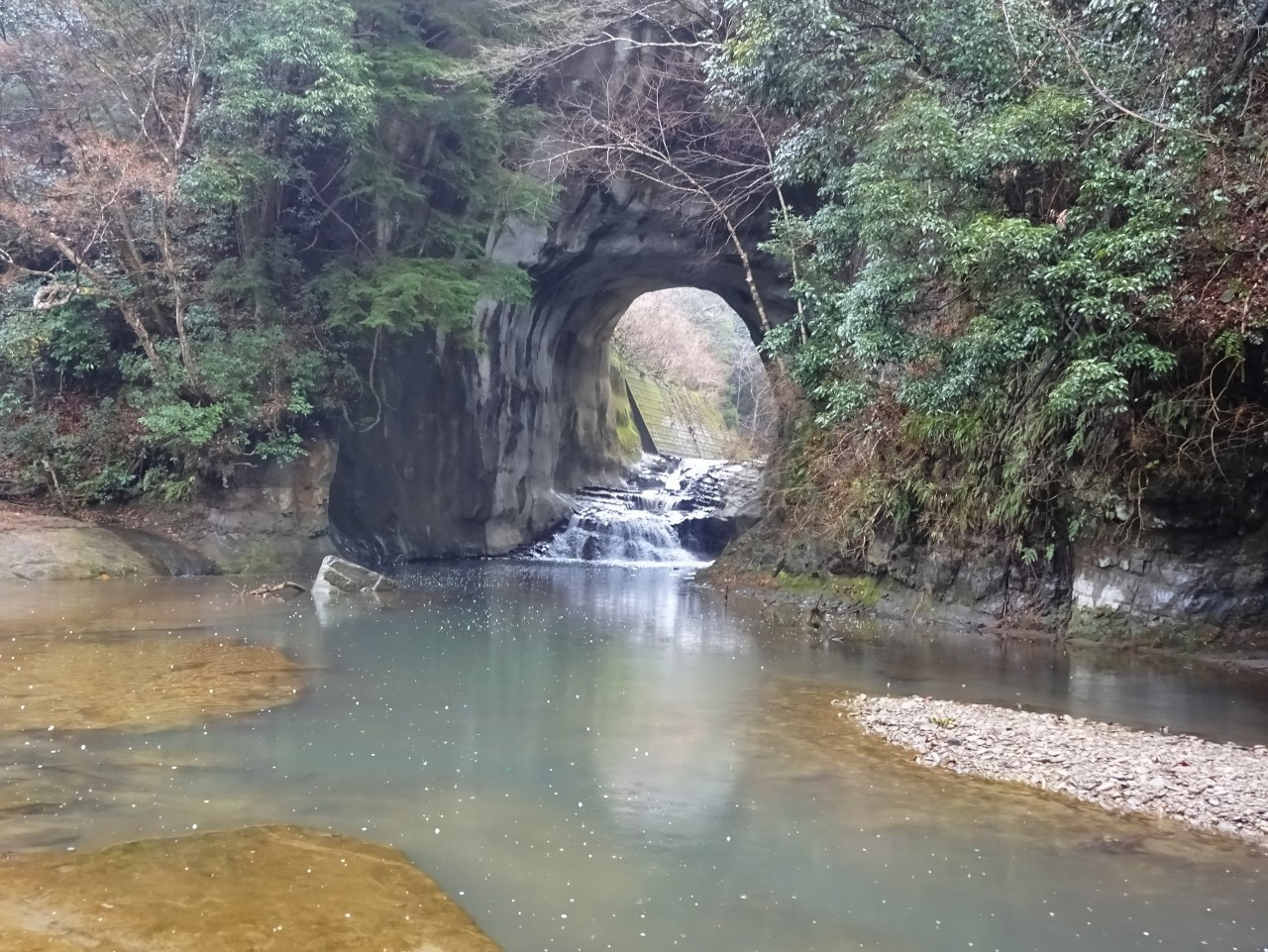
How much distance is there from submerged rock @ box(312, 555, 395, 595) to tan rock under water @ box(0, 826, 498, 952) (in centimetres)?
926

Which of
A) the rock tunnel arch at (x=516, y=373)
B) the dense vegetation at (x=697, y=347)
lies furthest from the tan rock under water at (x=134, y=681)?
the dense vegetation at (x=697, y=347)

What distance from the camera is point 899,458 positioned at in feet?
42.8

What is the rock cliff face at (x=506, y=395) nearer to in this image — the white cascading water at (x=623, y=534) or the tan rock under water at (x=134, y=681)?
the white cascading water at (x=623, y=534)

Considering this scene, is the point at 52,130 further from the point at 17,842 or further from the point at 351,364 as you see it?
the point at 17,842

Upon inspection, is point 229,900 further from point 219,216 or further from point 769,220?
point 769,220

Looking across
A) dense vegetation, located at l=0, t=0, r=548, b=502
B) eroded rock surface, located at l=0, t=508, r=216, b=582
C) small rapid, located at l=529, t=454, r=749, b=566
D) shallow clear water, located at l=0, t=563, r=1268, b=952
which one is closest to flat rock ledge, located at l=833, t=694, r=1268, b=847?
shallow clear water, located at l=0, t=563, r=1268, b=952

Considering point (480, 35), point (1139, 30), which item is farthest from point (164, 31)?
point (1139, 30)

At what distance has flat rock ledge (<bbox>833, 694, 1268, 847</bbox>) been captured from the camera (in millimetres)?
5387

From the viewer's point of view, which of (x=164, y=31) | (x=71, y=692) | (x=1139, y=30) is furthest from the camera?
(x=164, y=31)

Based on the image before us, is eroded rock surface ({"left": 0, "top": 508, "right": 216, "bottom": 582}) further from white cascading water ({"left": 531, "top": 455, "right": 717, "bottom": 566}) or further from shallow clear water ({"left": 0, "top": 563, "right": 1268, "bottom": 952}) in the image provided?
white cascading water ({"left": 531, "top": 455, "right": 717, "bottom": 566})

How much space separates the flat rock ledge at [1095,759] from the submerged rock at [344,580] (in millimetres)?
8073

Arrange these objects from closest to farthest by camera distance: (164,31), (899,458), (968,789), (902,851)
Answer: (902,851), (968,789), (899,458), (164,31)

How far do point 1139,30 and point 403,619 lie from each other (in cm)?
929

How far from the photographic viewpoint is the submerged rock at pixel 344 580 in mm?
13680
